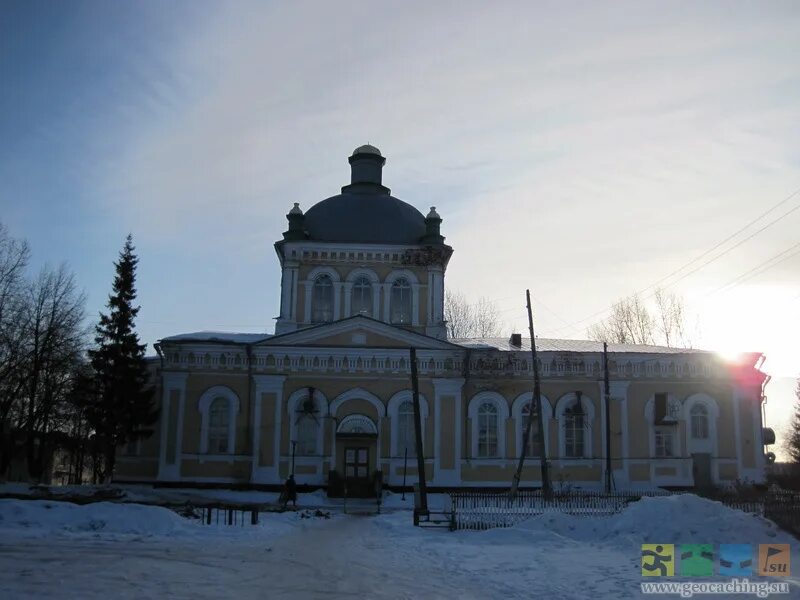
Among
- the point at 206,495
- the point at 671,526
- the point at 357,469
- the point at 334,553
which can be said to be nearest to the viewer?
the point at 334,553

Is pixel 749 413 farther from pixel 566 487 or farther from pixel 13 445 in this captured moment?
pixel 13 445

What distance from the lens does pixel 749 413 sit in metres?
38.1

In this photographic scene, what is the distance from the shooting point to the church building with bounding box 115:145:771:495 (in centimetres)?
3566

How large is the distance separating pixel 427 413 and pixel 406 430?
3.82ft

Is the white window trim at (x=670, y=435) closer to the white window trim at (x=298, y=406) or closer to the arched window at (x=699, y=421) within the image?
the arched window at (x=699, y=421)

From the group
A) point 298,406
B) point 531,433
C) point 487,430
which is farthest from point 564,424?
point 298,406

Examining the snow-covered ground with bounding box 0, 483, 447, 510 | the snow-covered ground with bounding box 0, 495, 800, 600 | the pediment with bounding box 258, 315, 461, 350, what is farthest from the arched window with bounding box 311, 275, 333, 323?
the snow-covered ground with bounding box 0, 495, 800, 600

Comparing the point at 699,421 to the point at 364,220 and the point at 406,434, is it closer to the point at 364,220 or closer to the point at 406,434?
the point at 406,434

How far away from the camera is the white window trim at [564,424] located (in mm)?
37031

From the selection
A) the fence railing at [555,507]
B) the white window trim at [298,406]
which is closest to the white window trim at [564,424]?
the fence railing at [555,507]

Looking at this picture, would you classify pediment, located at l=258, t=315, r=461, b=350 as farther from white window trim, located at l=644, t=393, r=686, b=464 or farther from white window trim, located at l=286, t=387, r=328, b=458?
white window trim, located at l=644, t=393, r=686, b=464

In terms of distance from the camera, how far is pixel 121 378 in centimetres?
3750

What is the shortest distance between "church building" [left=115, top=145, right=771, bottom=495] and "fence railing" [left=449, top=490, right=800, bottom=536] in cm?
980

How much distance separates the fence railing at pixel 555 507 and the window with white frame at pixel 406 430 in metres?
9.74
